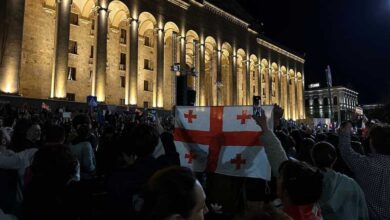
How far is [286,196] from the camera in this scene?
2.57 m

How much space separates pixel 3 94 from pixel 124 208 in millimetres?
23257

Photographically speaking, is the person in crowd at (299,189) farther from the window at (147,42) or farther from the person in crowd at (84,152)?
the window at (147,42)

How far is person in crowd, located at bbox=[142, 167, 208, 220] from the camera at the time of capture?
1.69 metres

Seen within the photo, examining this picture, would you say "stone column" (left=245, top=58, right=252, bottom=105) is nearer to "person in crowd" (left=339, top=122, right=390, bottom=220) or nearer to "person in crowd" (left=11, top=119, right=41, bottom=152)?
"person in crowd" (left=11, top=119, right=41, bottom=152)

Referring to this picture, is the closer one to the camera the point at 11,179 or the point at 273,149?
the point at 273,149

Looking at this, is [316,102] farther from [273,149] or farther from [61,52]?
[273,149]

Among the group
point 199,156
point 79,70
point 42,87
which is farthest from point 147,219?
point 79,70

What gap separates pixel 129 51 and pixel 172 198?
33069 millimetres

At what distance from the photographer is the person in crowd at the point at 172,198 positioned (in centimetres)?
169

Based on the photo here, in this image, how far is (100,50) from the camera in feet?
101

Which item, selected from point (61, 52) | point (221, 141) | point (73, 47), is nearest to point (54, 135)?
point (221, 141)

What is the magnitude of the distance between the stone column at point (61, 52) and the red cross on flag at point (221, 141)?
23.7 metres

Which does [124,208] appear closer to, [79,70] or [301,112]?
[79,70]

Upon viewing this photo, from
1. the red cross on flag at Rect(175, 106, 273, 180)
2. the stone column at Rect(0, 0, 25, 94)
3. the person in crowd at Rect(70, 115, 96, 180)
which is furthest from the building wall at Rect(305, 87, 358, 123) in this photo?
the red cross on flag at Rect(175, 106, 273, 180)
